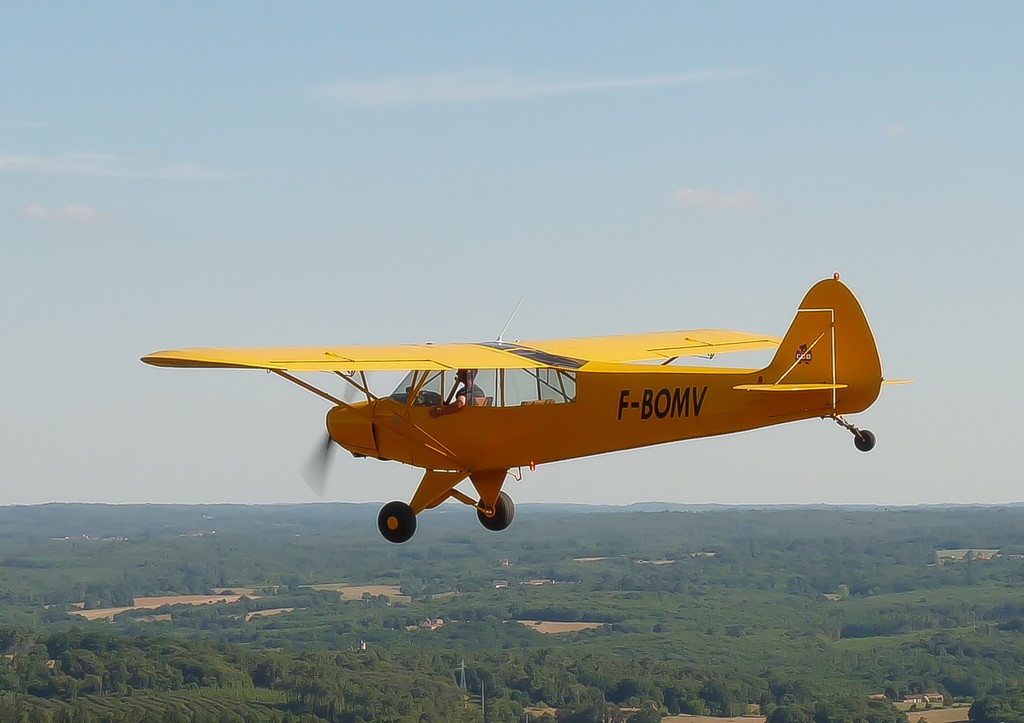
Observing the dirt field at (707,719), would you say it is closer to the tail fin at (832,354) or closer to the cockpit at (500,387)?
the cockpit at (500,387)

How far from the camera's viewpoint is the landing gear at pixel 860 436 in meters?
19.7

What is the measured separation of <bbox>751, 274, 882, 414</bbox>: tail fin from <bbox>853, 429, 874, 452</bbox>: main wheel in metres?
0.40

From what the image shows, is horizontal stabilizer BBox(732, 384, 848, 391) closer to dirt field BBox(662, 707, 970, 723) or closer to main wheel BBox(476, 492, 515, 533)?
main wheel BBox(476, 492, 515, 533)

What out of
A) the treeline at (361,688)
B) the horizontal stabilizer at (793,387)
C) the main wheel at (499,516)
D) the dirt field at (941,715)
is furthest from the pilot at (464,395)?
the dirt field at (941,715)

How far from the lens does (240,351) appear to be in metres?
21.1

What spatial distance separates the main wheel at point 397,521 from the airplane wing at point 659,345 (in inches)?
116

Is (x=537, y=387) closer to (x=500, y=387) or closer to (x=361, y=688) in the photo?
(x=500, y=387)

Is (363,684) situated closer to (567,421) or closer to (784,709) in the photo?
(784,709)

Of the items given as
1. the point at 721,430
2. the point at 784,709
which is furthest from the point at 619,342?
the point at 784,709

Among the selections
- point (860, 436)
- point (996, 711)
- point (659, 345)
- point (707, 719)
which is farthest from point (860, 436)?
point (707, 719)

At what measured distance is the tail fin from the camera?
64.1 feet

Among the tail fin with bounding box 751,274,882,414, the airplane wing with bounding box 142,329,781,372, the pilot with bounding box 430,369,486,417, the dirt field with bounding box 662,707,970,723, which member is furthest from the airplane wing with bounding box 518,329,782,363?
the dirt field with bounding box 662,707,970,723

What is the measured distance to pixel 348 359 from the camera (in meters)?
21.1

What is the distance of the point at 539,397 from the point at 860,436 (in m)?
4.34
